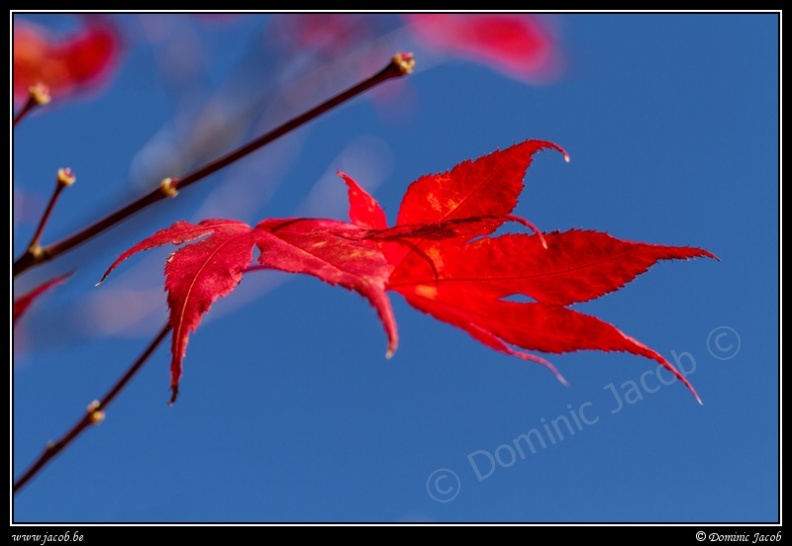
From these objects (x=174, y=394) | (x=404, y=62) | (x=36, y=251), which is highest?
(x=404, y=62)

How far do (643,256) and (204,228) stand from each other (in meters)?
0.51

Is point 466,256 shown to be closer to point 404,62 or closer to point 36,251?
point 404,62

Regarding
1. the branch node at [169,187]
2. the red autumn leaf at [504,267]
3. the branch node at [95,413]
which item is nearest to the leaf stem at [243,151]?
the branch node at [169,187]

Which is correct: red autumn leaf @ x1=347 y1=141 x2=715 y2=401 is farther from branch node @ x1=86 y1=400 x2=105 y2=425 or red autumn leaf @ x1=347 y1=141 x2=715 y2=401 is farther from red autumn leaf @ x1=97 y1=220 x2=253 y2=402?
branch node @ x1=86 y1=400 x2=105 y2=425

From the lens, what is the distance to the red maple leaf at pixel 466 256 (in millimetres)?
711

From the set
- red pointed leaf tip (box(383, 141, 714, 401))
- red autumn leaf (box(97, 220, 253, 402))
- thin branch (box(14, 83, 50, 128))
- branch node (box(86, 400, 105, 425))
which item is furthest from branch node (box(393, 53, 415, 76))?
branch node (box(86, 400, 105, 425))

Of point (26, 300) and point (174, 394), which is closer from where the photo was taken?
point (174, 394)

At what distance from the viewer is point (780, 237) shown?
1638 mm

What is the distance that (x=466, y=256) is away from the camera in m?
0.85

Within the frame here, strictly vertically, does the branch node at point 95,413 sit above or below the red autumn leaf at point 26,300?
below

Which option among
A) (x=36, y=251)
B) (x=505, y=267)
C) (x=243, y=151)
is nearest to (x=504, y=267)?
(x=505, y=267)

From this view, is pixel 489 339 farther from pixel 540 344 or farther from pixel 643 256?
pixel 643 256

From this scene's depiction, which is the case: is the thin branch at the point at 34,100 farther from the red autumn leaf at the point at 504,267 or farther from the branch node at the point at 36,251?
the red autumn leaf at the point at 504,267

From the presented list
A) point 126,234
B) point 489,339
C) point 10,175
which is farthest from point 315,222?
point 126,234
